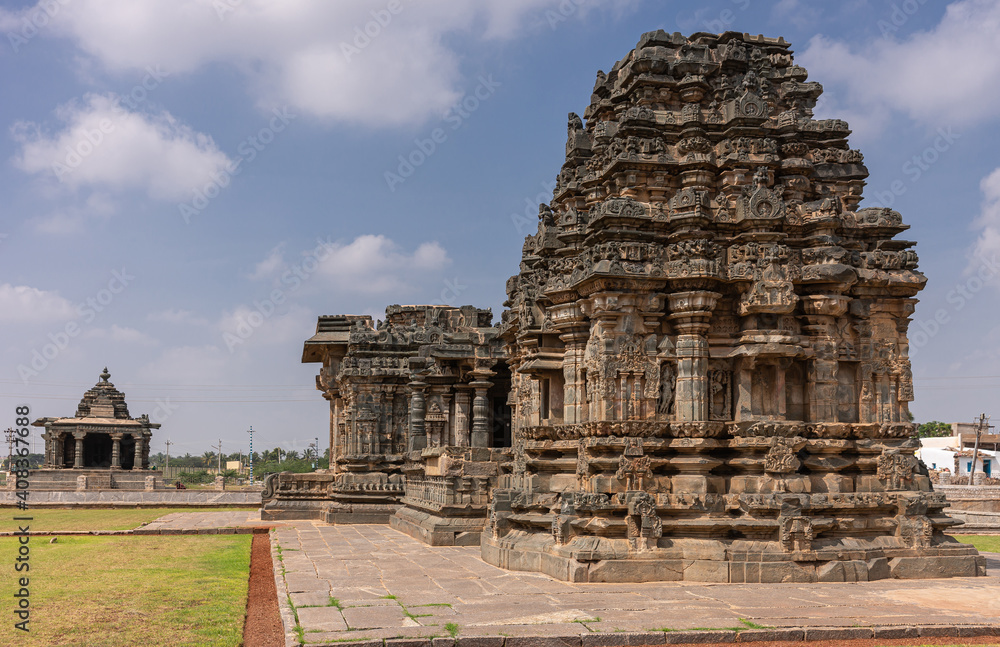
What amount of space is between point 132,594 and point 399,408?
16.5 metres

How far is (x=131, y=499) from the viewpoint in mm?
35500

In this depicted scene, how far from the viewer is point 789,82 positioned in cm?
1507

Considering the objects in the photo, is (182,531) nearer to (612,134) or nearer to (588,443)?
(588,443)

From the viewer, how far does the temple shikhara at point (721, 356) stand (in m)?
12.3

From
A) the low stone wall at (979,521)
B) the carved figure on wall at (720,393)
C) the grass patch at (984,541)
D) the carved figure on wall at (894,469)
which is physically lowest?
the low stone wall at (979,521)

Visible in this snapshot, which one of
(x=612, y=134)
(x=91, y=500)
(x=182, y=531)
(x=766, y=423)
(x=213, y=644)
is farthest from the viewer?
(x=91, y=500)

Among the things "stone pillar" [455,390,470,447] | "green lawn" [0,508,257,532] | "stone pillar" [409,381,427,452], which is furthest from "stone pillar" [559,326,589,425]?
"green lawn" [0,508,257,532]

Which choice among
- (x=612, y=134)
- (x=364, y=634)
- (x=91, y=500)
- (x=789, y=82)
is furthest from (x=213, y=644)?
(x=91, y=500)

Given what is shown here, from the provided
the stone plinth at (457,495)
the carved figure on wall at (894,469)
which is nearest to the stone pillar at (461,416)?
the stone plinth at (457,495)

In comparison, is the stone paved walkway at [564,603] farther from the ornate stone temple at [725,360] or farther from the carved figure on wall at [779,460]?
the carved figure on wall at [779,460]

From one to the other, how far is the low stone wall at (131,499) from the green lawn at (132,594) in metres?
16.6

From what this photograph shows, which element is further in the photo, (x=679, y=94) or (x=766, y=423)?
(x=679, y=94)

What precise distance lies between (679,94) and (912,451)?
6.93 metres

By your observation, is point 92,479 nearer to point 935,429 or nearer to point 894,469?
point 894,469
